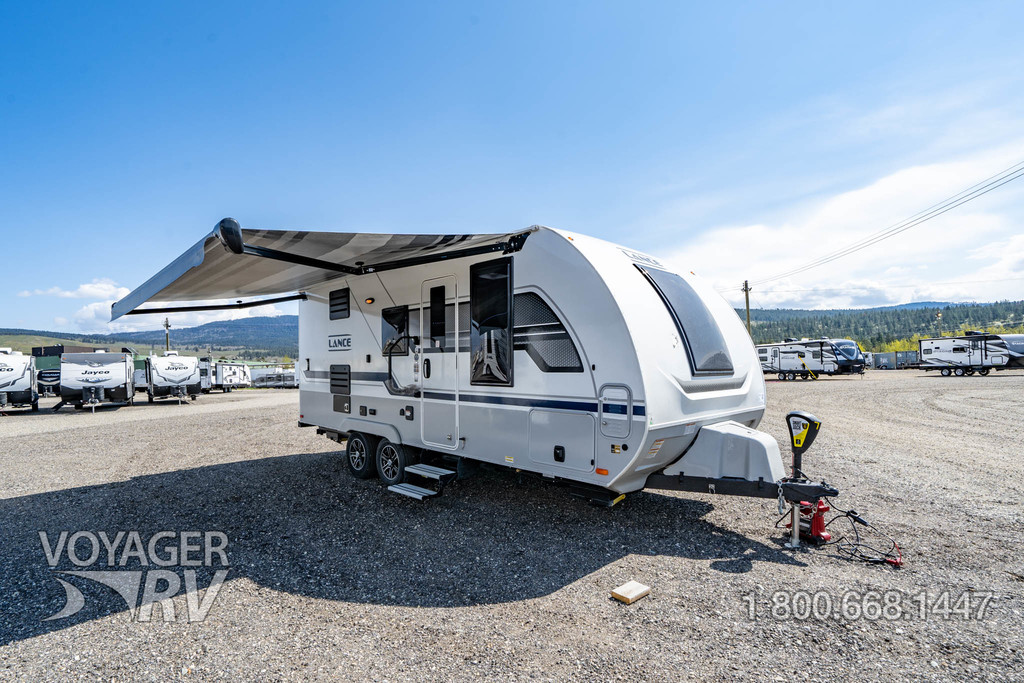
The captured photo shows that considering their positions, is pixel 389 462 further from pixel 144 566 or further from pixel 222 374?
pixel 222 374

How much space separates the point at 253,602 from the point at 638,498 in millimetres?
4126

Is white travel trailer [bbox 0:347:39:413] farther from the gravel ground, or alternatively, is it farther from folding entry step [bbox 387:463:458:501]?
folding entry step [bbox 387:463:458:501]

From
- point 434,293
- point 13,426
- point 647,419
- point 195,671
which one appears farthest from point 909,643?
point 13,426

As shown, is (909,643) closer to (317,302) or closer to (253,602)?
(253,602)

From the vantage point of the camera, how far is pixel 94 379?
60.0 ft

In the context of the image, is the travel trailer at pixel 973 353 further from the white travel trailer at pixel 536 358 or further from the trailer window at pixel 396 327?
the trailer window at pixel 396 327

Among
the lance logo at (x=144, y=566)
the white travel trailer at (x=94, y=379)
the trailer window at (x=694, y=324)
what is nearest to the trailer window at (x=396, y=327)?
the lance logo at (x=144, y=566)

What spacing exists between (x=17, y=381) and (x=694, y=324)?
918 inches

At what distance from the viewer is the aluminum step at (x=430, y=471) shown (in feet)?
19.3

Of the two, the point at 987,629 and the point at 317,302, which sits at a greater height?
the point at 317,302

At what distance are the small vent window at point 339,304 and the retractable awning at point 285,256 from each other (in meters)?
0.24

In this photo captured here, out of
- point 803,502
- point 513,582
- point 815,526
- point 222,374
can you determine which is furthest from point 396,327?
point 222,374

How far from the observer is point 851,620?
351cm

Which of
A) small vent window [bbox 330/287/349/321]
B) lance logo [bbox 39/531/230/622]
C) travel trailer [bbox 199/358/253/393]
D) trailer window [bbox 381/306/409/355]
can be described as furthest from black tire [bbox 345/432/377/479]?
travel trailer [bbox 199/358/253/393]
